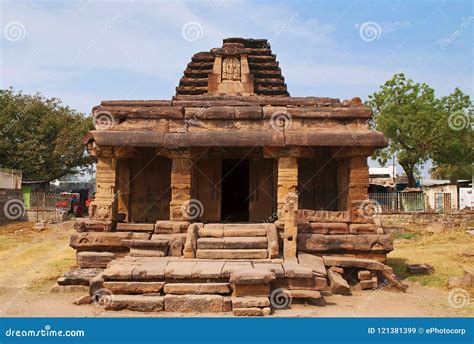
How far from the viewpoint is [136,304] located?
25.6ft

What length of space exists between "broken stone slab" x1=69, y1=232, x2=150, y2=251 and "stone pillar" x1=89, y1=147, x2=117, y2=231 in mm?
275

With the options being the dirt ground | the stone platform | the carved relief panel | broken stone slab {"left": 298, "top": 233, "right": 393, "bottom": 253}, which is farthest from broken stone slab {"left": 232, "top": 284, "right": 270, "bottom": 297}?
the carved relief panel

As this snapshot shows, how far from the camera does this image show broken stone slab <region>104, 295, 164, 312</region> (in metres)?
7.77

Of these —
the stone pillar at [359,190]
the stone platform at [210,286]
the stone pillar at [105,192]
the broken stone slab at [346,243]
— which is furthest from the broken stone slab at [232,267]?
the stone pillar at [105,192]

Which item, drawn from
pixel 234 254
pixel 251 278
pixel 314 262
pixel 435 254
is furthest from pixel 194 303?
pixel 435 254

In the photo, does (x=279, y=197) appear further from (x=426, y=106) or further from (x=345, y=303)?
(x=426, y=106)

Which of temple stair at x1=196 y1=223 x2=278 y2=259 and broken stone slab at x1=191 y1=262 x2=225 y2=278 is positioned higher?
temple stair at x1=196 y1=223 x2=278 y2=259

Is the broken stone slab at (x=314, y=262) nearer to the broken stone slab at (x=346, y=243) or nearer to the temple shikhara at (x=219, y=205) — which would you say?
the temple shikhara at (x=219, y=205)

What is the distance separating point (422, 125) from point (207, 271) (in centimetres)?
2758

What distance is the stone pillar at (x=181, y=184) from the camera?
11.0 meters

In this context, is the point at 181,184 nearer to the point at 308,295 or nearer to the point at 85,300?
the point at 85,300

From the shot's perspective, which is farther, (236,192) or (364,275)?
(236,192)

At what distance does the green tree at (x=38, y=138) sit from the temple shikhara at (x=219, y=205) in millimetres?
23686

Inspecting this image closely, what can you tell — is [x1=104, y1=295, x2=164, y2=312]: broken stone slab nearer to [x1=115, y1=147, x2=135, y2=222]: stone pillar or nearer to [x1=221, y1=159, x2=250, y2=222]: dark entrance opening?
[x1=115, y1=147, x2=135, y2=222]: stone pillar
